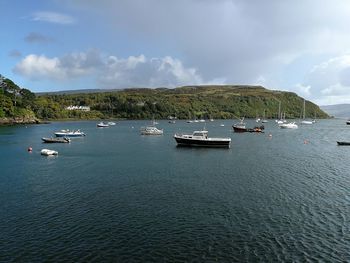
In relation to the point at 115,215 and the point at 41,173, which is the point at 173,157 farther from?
the point at 115,215

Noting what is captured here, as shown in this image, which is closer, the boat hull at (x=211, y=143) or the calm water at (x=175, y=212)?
the calm water at (x=175, y=212)

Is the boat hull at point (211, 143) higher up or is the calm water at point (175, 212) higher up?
the boat hull at point (211, 143)

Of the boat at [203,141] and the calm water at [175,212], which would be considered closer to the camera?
the calm water at [175,212]

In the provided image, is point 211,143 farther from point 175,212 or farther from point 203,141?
point 175,212

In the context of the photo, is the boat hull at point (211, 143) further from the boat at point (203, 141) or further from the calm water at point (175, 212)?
the calm water at point (175, 212)

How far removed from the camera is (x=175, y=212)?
47688 mm

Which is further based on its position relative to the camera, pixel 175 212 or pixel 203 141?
pixel 203 141

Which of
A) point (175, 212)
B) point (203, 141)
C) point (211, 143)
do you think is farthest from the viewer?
point (203, 141)

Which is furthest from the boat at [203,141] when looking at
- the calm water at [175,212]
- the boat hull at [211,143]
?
the calm water at [175,212]

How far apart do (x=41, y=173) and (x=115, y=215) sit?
3581 cm

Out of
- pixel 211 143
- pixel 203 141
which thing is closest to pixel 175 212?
pixel 203 141

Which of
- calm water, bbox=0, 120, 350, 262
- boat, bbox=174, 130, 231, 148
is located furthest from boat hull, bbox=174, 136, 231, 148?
calm water, bbox=0, 120, 350, 262

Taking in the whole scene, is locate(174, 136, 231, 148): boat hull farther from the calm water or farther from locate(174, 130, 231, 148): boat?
the calm water

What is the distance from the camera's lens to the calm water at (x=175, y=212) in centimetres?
3594
